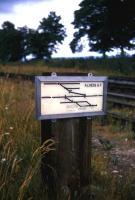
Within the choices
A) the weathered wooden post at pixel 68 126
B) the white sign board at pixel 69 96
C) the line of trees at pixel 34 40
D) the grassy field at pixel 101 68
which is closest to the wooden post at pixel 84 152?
the weathered wooden post at pixel 68 126

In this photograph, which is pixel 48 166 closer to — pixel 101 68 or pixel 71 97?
pixel 71 97

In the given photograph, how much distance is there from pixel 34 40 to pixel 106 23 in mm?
34340

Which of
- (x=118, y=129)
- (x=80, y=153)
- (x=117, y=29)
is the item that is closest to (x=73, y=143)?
(x=80, y=153)

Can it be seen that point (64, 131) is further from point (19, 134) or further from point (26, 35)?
point (26, 35)

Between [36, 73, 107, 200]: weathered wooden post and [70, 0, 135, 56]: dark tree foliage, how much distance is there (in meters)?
40.4

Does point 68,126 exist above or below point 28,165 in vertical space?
above

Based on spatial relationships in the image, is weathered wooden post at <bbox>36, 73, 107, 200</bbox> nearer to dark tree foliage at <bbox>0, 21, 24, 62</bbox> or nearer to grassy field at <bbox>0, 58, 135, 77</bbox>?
grassy field at <bbox>0, 58, 135, 77</bbox>

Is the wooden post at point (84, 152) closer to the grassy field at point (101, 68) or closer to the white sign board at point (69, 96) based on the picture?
the white sign board at point (69, 96)

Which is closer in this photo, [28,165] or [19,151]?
[28,165]

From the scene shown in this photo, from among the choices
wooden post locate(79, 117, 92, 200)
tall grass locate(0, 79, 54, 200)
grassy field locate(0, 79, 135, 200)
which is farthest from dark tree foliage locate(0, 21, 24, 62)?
wooden post locate(79, 117, 92, 200)

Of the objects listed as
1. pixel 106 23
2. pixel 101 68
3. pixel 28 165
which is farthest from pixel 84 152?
pixel 106 23

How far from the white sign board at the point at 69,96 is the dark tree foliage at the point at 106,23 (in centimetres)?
4034

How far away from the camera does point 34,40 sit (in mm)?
77938

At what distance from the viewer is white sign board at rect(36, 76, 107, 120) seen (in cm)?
393
